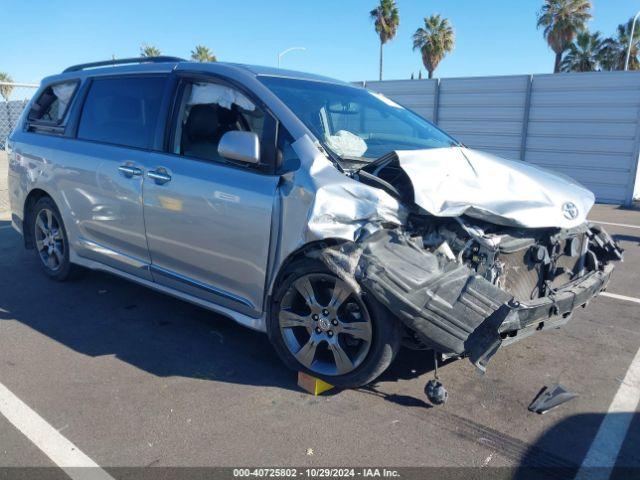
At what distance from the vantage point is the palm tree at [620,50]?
113 ft

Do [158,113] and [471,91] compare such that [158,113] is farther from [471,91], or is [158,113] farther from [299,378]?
[471,91]

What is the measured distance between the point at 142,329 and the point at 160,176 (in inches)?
48.8

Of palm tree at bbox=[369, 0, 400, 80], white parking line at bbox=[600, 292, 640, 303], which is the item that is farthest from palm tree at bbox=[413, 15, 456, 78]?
white parking line at bbox=[600, 292, 640, 303]

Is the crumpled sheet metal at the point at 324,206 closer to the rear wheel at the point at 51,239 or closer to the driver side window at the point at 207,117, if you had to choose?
the driver side window at the point at 207,117

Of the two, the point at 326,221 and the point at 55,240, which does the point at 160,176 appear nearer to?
the point at 326,221

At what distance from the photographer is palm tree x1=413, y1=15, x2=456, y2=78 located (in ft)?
127

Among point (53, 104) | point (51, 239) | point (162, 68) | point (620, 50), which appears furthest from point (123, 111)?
point (620, 50)

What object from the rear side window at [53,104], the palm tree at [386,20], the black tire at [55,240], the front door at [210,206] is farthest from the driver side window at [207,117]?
the palm tree at [386,20]

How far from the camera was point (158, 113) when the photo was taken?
4.11 metres

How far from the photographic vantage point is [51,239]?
526 centimetres

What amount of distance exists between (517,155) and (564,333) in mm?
11816

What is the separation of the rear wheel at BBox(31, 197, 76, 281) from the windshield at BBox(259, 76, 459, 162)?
266cm

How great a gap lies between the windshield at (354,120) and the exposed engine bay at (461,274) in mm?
472

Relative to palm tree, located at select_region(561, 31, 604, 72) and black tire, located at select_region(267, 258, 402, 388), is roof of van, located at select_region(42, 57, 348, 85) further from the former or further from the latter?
palm tree, located at select_region(561, 31, 604, 72)
